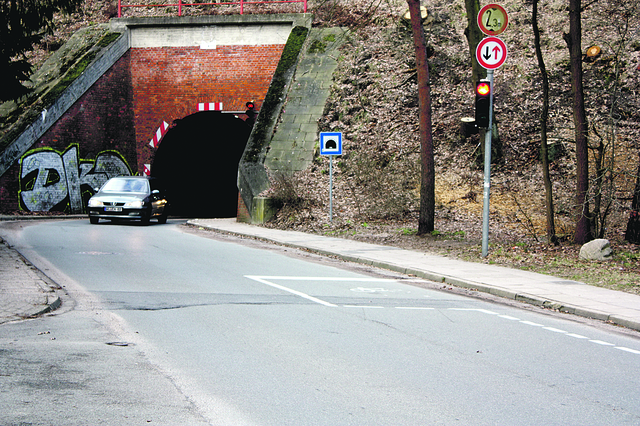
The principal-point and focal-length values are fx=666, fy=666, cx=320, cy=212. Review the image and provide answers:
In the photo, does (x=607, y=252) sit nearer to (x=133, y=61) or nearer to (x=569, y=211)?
(x=569, y=211)

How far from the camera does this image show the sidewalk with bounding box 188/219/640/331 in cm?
912

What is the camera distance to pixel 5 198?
26031 mm

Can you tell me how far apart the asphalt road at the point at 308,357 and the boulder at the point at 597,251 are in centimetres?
445

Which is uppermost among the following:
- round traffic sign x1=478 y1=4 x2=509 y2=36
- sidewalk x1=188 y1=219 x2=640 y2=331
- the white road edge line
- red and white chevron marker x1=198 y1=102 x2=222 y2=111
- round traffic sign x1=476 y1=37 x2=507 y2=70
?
round traffic sign x1=478 y1=4 x2=509 y2=36

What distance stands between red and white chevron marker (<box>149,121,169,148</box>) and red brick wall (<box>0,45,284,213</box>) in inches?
8.2

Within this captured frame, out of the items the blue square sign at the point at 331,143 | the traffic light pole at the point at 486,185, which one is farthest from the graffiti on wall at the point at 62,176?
the traffic light pole at the point at 486,185

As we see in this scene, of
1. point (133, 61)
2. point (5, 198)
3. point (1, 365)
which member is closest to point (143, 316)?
point (1, 365)

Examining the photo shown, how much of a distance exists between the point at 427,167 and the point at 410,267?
4.77 metres

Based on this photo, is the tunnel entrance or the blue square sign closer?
the blue square sign

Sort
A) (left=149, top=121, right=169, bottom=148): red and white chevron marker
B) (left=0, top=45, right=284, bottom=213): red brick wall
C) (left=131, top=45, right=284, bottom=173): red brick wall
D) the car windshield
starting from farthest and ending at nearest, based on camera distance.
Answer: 1. (left=149, top=121, right=169, bottom=148): red and white chevron marker
2. (left=131, top=45, right=284, bottom=173): red brick wall
3. (left=0, top=45, right=284, bottom=213): red brick wall
4. the car windshield

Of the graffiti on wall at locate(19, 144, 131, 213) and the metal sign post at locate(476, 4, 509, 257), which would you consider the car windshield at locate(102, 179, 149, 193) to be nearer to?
the graffiti on wall at locate(19, 144, 131, 213)

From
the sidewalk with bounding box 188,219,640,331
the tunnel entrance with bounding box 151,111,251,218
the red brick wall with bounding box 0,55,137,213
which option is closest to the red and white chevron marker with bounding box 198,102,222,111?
the tunnel entrance with bounding box 151,111,251,218

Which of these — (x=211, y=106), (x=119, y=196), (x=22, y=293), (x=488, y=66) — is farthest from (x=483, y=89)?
(x=211, y=106)

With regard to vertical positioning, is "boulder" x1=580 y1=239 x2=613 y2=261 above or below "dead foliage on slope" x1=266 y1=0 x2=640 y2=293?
below
